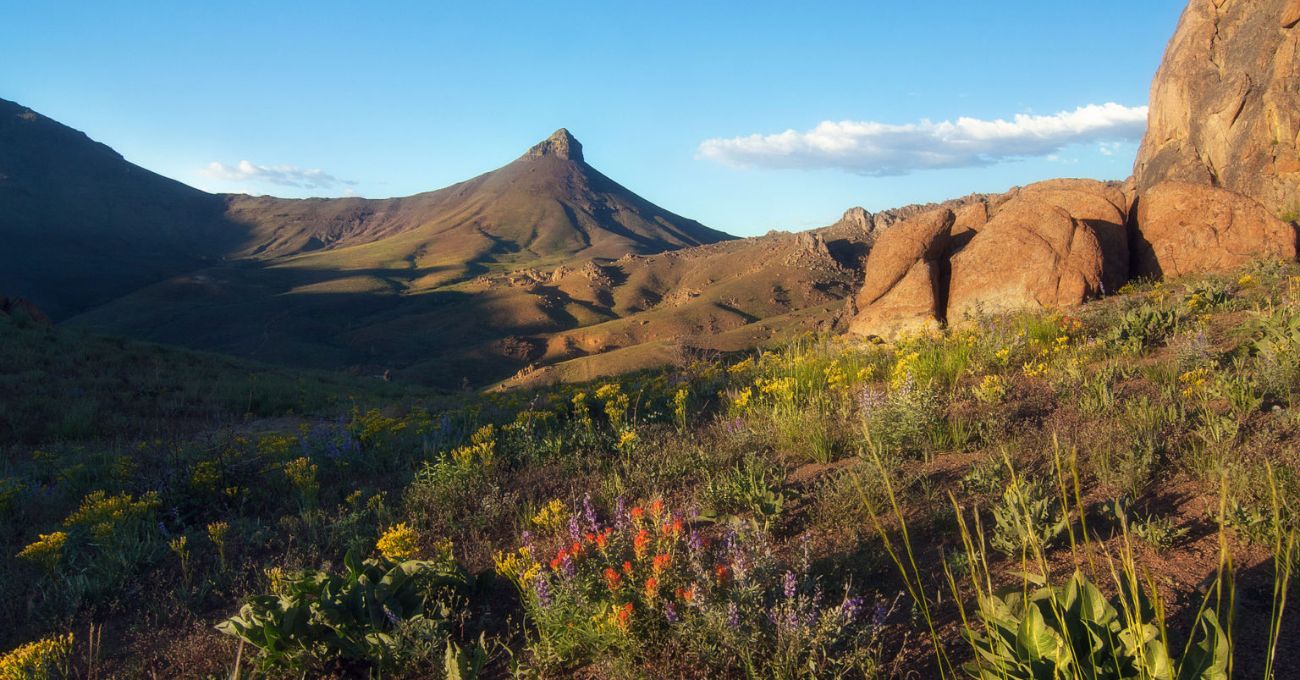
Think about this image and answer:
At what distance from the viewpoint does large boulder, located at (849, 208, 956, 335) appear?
455 inches

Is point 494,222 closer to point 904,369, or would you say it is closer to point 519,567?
point 904,369

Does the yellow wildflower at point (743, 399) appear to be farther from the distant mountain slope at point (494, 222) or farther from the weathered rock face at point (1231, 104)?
the distant mountain slope at point (494, 222)

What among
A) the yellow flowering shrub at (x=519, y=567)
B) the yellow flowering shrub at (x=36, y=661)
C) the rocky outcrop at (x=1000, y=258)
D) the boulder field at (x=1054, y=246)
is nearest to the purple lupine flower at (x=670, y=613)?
the yellow flowering shrub at (x=519, y=567)

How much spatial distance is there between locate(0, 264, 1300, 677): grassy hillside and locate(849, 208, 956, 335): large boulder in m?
4.99

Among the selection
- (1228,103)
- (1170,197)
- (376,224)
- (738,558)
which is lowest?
(738,558)

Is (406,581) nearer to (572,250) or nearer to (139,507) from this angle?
(139,507)

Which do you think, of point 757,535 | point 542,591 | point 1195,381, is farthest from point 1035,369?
point 542,591

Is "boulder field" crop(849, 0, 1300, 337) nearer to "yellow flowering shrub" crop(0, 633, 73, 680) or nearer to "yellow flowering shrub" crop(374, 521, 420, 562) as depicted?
"yellow flowering shrub" crop(374, 521, 420, 562)

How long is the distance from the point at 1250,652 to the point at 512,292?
48.8m

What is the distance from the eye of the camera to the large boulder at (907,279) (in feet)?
37.9

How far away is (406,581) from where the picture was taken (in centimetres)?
309

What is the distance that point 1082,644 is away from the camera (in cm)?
212

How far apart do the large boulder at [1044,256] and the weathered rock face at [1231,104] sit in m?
6.45

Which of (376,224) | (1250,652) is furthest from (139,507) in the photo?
(376,224)
